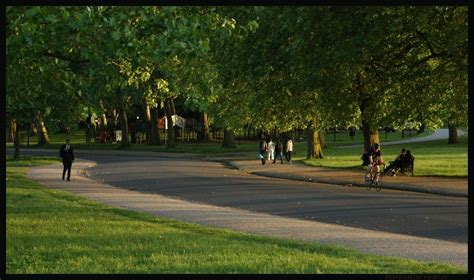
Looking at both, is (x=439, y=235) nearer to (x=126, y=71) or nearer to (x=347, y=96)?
(x=126, y=71)

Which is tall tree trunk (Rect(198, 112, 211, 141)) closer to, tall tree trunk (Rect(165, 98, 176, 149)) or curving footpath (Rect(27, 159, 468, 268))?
tall tree trunk (Rect(165, 98, 176, 149))

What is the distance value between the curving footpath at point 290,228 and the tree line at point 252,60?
7.67ft

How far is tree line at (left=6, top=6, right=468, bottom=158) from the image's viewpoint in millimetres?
10258

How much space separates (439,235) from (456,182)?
1387cm

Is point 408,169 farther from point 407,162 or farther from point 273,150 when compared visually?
point 273,150

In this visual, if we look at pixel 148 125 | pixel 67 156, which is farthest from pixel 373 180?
pixel 148 125

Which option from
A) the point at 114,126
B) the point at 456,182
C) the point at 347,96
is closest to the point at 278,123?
the point at 347,96

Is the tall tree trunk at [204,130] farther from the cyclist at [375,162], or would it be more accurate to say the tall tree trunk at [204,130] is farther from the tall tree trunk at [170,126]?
the cyclist at [375,162]

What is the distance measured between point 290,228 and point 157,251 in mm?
3954

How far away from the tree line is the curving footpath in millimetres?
2337

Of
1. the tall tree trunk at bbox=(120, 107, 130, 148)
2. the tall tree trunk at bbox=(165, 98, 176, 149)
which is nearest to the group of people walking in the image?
the tall tree trunk at bbox=(165, 98, 176, 149)

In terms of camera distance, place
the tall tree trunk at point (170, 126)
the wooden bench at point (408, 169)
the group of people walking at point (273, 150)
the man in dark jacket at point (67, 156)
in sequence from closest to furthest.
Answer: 1. the man in dark jacket at point (67, 156)
2. the wooden bench at point (408, 169)
3. the group of people walking at point (273, 150)
4. the tall tree trunk at point (170, 126)

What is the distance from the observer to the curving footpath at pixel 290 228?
1110 centimetres

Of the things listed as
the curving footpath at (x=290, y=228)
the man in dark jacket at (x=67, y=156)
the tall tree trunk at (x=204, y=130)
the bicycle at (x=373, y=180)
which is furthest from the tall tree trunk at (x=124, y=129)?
the curving footpath at (x=290, y=228)
